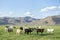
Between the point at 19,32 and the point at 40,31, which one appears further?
the point at 40,31

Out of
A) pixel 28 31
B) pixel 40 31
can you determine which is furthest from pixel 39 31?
pixel 28 31

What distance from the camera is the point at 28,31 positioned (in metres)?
36.1

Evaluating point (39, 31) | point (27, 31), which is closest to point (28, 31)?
point (27, 31)

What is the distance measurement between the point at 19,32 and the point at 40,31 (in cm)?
666

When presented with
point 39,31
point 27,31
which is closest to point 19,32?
point 27,31

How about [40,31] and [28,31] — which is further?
[40,31]

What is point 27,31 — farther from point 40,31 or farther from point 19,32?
point 40,31

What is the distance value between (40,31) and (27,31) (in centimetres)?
470

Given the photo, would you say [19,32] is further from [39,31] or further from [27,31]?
[39,31]

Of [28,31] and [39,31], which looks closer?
[28,31]

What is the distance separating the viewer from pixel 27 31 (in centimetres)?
3603

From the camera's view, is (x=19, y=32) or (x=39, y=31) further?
(x=39, y=31)

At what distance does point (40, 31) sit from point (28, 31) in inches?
177

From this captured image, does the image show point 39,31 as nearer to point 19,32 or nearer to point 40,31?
point 40,31
